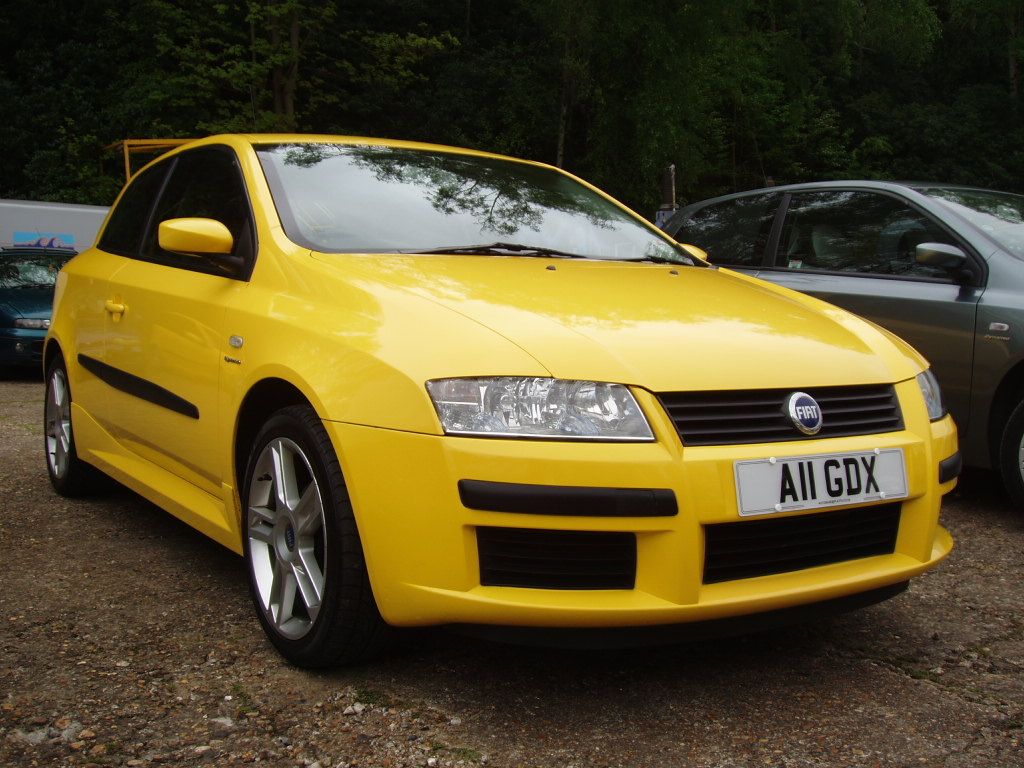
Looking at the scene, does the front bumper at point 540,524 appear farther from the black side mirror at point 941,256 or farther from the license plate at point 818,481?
the black side mirror at point 941,256

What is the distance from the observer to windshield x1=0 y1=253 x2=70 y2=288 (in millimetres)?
11938

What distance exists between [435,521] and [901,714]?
1.18 m

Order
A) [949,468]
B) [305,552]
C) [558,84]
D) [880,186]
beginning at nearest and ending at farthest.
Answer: [305,552], [949,468], [880,186], [558,84]

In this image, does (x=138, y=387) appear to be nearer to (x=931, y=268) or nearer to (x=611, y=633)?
(x=611, y=633)

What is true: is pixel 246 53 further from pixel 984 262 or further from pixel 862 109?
pixel 984 262

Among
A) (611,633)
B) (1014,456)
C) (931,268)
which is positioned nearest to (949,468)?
(611,633)

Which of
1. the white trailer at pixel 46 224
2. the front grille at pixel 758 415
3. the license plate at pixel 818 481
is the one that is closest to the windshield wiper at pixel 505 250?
the front grille at pixel 758 415

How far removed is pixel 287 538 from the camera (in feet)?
9.16

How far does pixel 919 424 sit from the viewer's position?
272 cm

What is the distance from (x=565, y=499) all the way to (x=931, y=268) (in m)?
3.29

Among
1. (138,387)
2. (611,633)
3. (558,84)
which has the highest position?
(558,84)

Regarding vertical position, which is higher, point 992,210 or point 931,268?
point 992,210

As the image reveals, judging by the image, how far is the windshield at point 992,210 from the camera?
15.6 feet

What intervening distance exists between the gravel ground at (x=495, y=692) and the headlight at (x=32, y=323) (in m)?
8.28
